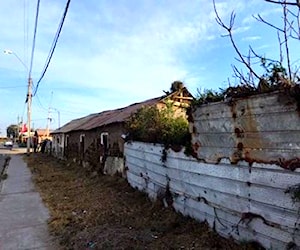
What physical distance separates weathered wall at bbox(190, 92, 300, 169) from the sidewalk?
322 centimetres

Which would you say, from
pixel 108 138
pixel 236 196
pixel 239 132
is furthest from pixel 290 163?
pixel 108 138

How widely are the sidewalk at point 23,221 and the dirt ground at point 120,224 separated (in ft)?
0.76

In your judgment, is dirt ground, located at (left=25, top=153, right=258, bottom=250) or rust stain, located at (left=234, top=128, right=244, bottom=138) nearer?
rust stain, located at (left=234, top=128, right=244, bottom=138)

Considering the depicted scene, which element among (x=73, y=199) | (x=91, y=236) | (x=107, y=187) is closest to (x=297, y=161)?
(x=91, y=236)

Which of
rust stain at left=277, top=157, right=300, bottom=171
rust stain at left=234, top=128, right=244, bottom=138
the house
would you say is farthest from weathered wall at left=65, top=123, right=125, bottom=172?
rust stain at left=277, top=157, right=300, bottom=171

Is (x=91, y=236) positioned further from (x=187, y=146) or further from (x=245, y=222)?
(x=245, y=222)

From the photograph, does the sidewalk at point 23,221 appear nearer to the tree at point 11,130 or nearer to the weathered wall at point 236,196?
the weathered wall at point 236,196

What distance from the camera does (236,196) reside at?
195 inches

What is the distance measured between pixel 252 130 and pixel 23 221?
5779mm

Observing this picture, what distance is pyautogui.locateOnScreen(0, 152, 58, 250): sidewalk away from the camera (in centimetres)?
651

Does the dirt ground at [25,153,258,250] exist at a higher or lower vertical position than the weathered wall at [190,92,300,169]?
lower

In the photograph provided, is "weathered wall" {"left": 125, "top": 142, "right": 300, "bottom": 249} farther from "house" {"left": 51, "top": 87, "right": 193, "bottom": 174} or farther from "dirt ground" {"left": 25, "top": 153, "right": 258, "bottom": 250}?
"house" {"left": 51, "top": 87, "right": 193, "bottom": 174}

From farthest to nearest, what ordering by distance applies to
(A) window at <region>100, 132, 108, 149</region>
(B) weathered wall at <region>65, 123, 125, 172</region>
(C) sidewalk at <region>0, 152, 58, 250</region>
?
(A) window at <region>100, 132, 108, 149</region>, (B) weathered wall at <region>65, 123, 125, 172</region>, (C) sidewalk at <region>0, 152, 58, 250</region>

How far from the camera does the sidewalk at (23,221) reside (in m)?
6.51
